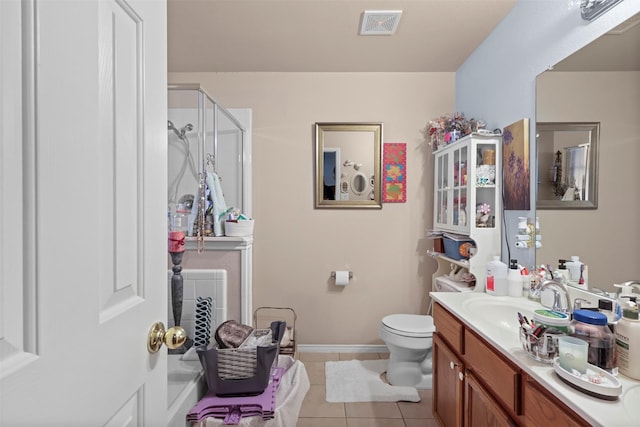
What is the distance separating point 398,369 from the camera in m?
2.24

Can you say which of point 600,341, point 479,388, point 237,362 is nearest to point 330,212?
point 237,362

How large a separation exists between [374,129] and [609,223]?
1.81 meters

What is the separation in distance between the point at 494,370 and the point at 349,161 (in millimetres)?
1949

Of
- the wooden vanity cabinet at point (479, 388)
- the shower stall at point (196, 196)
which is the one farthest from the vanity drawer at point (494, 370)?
the shower stall at point (196, 196)

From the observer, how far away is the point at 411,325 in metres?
2.23

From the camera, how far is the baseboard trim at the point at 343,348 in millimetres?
2777

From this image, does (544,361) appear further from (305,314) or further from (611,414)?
(305,314)

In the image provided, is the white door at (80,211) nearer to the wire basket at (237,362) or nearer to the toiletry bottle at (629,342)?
the wire basket at (237,362)

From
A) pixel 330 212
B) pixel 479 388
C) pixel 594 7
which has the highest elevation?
pixel 594 7

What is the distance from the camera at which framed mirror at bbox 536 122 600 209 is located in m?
1.34

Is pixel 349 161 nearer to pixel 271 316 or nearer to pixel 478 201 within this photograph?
pixel 478 201

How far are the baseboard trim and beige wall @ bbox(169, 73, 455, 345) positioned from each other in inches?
1.6

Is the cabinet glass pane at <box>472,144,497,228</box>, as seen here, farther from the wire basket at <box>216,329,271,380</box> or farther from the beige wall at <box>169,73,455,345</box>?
the wire basket at <box>216,329,271,380</box>

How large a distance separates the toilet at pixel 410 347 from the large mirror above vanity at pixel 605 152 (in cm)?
81
